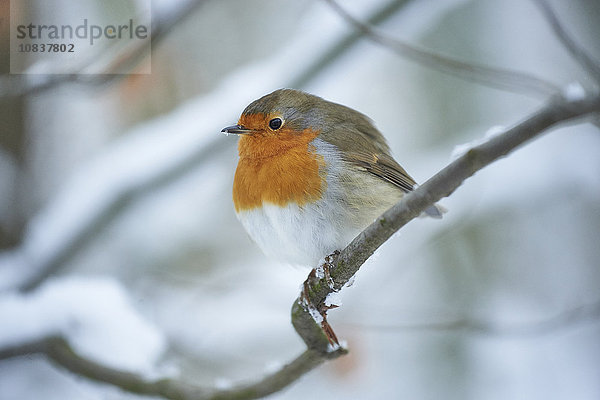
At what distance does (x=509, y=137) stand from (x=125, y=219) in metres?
2.89

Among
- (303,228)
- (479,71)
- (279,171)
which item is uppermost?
(479,71)

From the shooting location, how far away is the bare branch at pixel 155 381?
2.34 meters

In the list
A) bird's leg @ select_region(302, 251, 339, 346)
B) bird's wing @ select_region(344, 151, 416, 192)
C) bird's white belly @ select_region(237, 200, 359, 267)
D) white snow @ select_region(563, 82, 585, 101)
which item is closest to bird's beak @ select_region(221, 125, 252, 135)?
bird's white belly @ select_region(237, 200, 359, 267)

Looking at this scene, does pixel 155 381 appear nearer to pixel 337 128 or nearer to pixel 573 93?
pixel 337 128

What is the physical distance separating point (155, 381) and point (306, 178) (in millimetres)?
1115

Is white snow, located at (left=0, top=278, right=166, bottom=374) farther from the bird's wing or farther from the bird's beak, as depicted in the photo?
the bird's wing

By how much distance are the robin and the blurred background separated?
1.41ft

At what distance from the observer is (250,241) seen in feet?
16.0

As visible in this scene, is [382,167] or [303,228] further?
[382,167]

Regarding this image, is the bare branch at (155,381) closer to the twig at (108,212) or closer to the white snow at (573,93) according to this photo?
the twig at (108,212)

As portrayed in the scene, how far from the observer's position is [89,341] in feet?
9.78

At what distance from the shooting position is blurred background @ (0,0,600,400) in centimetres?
338

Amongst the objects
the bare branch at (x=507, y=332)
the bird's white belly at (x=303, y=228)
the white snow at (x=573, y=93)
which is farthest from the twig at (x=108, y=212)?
the white snow at (x=573, y=93)

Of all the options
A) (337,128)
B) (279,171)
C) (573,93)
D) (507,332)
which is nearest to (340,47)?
(337,128)
